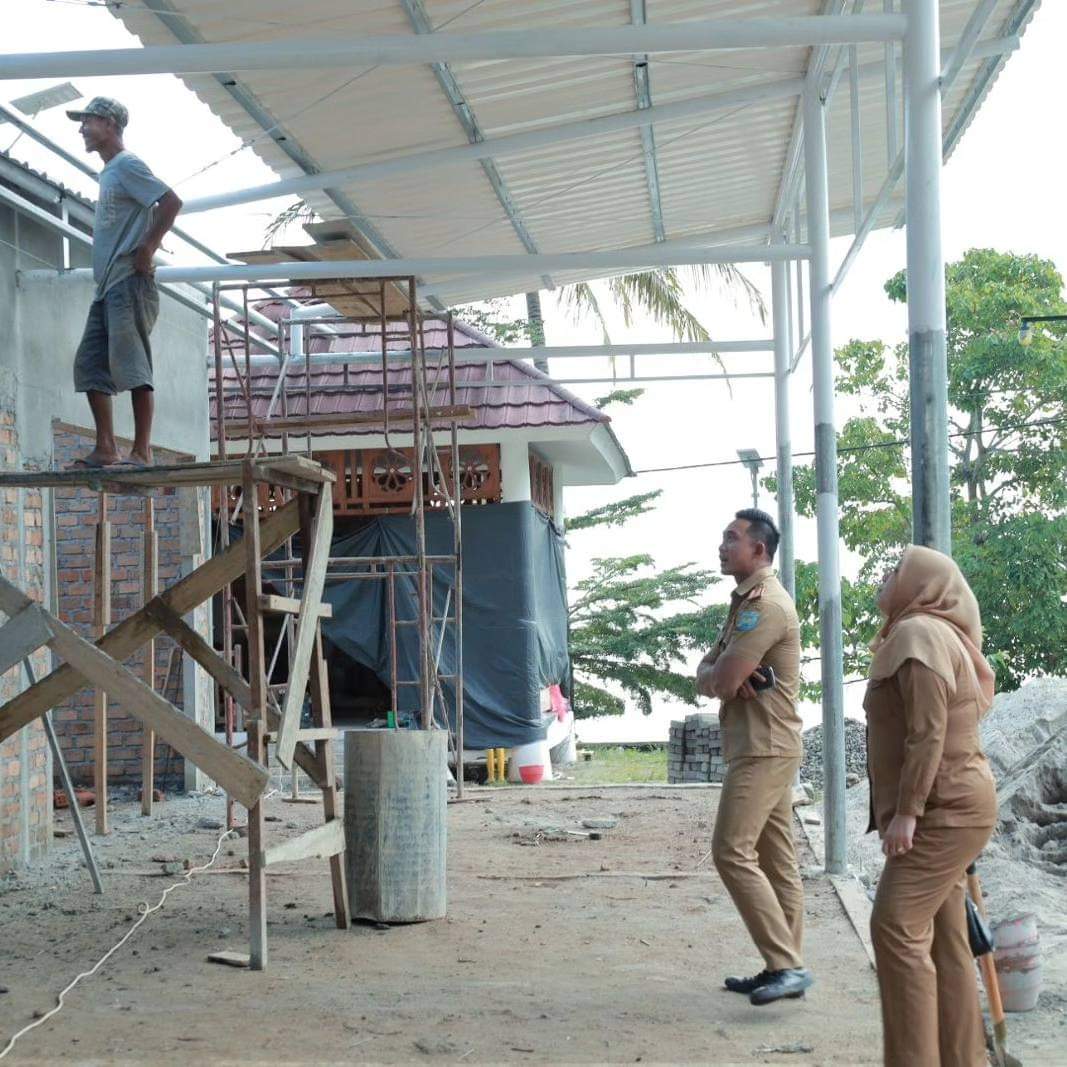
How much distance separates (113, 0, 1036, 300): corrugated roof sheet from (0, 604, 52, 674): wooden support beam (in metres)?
2.93

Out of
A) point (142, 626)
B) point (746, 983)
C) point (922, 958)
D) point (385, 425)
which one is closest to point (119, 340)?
point (142, 626)

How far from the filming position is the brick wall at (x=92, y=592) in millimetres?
13172

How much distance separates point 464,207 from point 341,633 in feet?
23.8

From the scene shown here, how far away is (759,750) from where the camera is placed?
19.0 feet

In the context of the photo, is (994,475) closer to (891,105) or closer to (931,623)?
(891,105)

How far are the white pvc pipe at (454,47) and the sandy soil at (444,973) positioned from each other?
149 inches

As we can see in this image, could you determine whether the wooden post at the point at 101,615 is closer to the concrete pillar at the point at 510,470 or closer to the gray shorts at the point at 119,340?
the gray shorts at the point at 119,340

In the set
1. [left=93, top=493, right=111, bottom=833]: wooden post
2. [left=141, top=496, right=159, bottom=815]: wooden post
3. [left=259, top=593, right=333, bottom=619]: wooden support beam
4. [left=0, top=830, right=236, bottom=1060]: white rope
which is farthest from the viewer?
[left=141, top=496, right=159, bottom=815]: wooden post

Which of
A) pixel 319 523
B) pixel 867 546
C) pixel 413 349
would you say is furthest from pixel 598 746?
pixel 319 523

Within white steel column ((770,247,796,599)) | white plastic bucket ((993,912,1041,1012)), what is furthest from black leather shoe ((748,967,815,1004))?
white steel column ((770,247,796,599))

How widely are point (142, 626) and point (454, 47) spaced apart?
10.4ft

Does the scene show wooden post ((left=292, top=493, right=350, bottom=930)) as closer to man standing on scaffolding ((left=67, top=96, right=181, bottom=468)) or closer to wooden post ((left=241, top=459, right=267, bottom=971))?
wooden post ((left=241, top=459, right=267, bottom=971))

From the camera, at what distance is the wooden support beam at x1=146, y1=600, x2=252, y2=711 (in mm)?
7164

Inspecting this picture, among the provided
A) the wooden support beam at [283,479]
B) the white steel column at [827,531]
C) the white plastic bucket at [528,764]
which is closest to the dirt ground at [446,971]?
the white steel column at [827,531]
